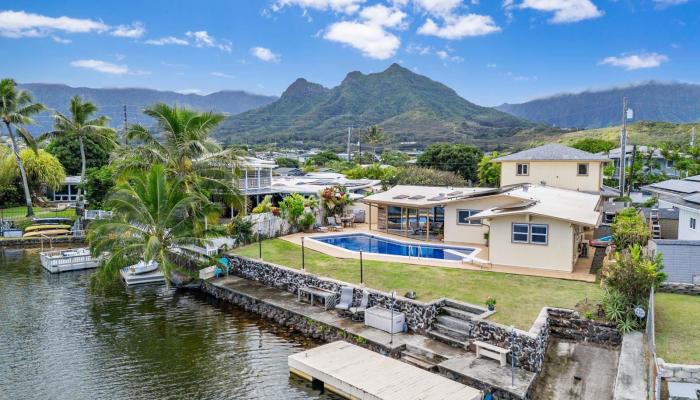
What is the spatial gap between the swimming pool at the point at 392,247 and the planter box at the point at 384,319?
21.9 ft

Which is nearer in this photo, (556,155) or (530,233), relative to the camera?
(530,233)

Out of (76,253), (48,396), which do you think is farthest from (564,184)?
(76,253)

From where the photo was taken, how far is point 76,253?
83.0 feet

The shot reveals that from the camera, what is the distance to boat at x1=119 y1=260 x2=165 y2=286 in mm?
21747

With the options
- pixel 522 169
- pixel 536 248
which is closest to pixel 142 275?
pixel 536 248

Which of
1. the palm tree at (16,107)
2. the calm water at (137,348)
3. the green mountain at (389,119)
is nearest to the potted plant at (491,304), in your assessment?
the calm water at (137,348)

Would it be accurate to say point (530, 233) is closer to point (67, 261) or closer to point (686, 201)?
point (686, 201)

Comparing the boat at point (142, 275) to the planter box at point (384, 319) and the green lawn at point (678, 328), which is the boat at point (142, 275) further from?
the green lawn at point (678, 328)

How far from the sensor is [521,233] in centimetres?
1800

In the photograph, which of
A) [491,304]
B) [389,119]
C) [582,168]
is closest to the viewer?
[491,304]

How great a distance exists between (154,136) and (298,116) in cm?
16789

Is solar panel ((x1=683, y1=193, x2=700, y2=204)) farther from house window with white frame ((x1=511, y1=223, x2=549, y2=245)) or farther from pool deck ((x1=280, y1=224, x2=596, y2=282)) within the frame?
house window with white frame ((x1=511, y1=223, x2=549, y2=245))

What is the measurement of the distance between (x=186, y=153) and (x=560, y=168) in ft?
66.5

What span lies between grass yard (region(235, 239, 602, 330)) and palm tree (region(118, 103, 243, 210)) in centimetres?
538
